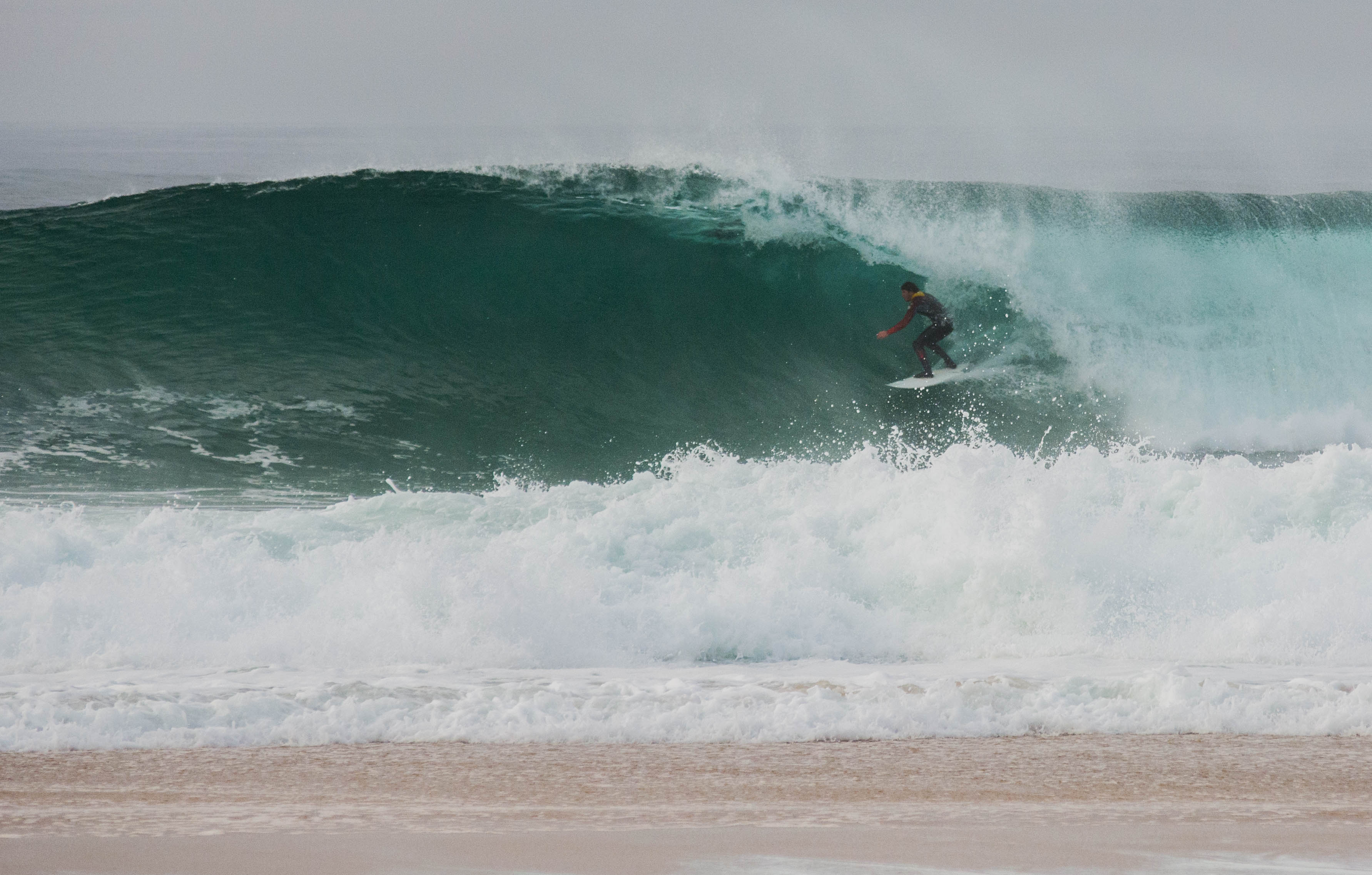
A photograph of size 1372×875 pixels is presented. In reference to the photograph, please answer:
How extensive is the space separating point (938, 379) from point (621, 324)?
11.2 ft

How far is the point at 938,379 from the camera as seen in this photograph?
11094 millimetres

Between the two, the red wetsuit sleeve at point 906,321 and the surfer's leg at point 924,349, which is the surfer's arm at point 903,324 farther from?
the surfer's leg at point 924,349

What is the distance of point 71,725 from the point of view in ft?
13.3

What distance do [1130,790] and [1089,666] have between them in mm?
1616

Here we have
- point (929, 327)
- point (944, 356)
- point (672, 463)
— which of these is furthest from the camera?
point (929, 327)

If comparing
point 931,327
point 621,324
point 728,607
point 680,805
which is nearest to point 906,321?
point 931,327

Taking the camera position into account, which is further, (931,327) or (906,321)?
(931,327)

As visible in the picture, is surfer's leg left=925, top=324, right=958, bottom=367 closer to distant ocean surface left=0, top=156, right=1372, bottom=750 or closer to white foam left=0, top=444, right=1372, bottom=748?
distant ocean surface left=0, top=156, right=1372, bottom=750

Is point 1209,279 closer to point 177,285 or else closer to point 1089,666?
point 1089,666

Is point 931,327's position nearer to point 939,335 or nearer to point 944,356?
point 939,335

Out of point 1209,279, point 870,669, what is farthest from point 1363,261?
point 870,669

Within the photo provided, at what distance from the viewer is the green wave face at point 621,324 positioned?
9.74 meters

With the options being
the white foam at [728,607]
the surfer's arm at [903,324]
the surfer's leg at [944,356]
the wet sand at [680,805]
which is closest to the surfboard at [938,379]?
the surfer's leg at [944,356]

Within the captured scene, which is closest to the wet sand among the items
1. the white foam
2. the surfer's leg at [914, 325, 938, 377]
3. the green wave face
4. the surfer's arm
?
the white foam
